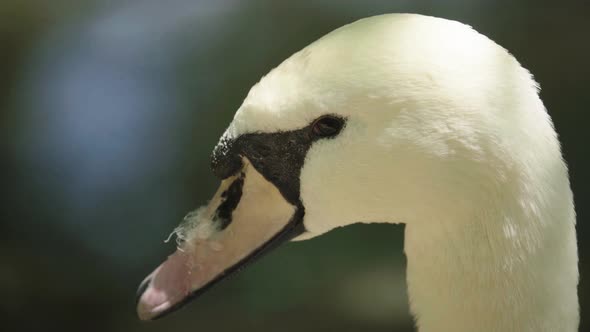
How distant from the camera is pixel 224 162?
1.02 m

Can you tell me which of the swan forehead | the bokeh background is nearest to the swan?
the swan forehead

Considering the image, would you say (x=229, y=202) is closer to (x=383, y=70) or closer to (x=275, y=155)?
(x=275, y=155)

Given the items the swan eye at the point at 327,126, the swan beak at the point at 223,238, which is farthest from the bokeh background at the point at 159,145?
the swan eye at the point at 327,126

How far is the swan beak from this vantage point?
1022 millimetres

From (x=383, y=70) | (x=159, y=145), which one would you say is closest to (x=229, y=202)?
(x=383, y=70)

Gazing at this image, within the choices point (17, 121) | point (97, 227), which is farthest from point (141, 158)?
point (17, 121)

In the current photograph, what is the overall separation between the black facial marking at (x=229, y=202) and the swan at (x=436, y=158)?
0.19 feet

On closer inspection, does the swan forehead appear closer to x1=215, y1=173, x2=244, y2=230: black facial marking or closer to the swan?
the swan

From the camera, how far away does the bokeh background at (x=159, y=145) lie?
279cm

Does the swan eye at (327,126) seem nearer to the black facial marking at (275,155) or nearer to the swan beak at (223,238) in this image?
the black facial marking at (275,155)

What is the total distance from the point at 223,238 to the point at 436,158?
1.18ft

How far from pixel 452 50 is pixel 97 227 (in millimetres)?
2391

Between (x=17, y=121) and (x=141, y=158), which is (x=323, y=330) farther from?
(x=17, y=121)

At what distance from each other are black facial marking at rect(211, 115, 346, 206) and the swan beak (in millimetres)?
16
